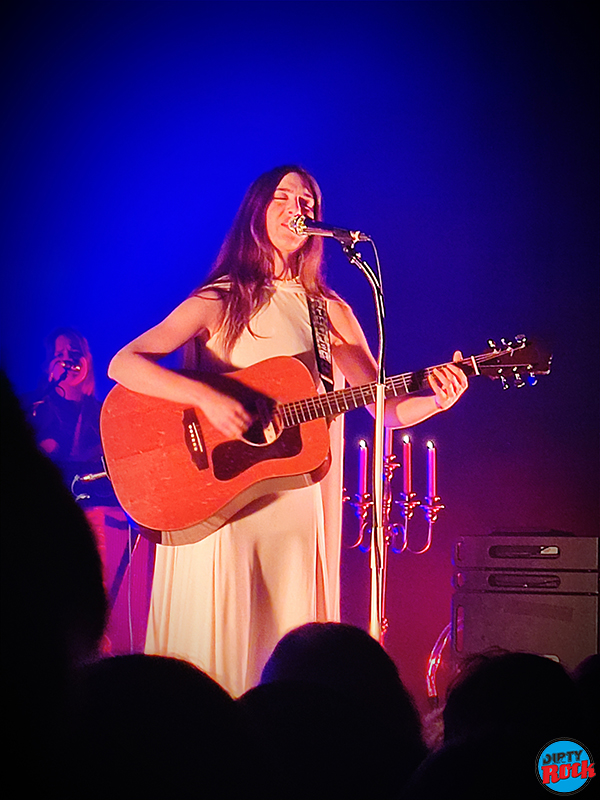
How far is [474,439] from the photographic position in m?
3.87

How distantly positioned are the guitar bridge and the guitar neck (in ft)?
0.96

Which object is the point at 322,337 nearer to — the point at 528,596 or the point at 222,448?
the point at 222,448

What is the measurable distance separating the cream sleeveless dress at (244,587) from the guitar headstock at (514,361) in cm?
77

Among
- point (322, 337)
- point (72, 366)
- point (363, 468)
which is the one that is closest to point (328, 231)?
point (322, 337)

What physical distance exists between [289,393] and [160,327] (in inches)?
23.8

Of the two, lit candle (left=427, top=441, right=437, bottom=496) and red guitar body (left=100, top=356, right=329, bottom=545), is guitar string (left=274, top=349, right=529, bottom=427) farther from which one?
lit candle (left=427, top=441, right=437, bottom=496)

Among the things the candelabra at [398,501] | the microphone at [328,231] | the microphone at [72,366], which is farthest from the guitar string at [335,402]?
the microphone at [72,366]

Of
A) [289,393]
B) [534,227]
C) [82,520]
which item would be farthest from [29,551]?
[534,227]

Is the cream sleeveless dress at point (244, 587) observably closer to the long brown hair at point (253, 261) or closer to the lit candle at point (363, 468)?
the long brown hair at point (253, 261)

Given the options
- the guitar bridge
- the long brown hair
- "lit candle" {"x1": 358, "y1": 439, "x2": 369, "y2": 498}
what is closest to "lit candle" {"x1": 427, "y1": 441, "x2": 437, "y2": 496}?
"lit candle" {"x1": 358, "y1": 439, "x2": 369, "y2": 498}

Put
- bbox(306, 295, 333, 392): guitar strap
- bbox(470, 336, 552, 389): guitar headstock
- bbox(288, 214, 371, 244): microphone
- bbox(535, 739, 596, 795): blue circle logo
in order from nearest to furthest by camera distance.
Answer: bbox(535, 739, 596, 795): blue circle logo
bbox(288, 214, 371, 244): microphone
bbox(470, 336, 552, 389): guitar headstock
bbox(306, 295, 333, 392): guitar strap

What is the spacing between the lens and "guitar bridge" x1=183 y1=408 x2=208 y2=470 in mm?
3094

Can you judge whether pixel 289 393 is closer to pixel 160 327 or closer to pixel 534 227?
pixel 160 327


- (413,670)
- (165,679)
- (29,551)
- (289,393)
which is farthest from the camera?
(413,670)
